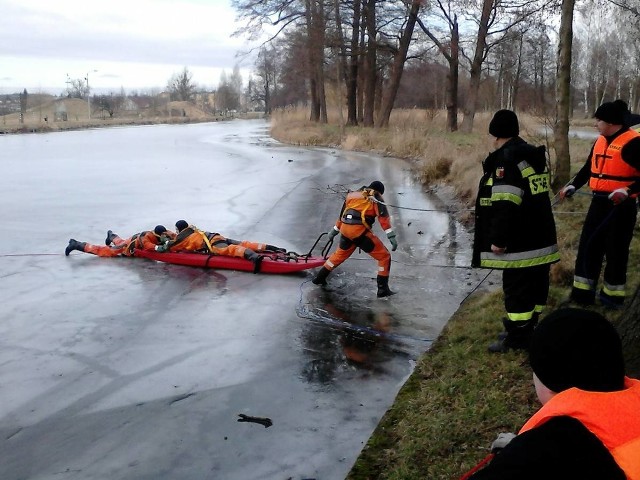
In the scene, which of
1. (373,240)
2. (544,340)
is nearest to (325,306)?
(373,240)

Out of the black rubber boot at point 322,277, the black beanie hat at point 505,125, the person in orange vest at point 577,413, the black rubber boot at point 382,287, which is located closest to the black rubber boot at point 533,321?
the black beanie hat at point 505,125

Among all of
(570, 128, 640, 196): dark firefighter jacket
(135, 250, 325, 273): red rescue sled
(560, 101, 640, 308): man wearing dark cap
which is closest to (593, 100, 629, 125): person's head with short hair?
(560, 101, 640, 308): man wearing dark cap

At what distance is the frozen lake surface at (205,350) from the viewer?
4848mm

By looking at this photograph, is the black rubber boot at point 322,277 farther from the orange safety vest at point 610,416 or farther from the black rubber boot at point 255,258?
the orange safety vest at point 610,416

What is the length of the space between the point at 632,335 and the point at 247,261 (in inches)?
275

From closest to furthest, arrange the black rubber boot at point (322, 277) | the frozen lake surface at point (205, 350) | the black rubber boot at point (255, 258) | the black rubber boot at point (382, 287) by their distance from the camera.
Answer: the frozen lake surface at point (205, 350)
the black rubber boot at point (382, 287)
the black rubber boot at point (322, 277)
the black rubber boot at point (255, 258)

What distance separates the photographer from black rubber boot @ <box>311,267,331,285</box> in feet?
29.7

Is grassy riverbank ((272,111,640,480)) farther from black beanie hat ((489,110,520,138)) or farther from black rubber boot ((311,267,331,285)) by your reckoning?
black rubber boot ((311,267,331,285))

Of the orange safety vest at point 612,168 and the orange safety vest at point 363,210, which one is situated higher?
the orange safety vest at point 612,168

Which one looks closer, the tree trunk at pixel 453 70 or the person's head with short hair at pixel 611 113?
the person's head with short hair at pixel 611 113

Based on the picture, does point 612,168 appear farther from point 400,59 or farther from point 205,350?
point 400,59

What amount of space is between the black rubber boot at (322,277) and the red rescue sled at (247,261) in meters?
0.66

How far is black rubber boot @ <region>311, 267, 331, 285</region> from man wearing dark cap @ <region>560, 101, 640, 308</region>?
391 cm

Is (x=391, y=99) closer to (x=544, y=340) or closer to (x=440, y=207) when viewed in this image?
(x=440, y=207)
